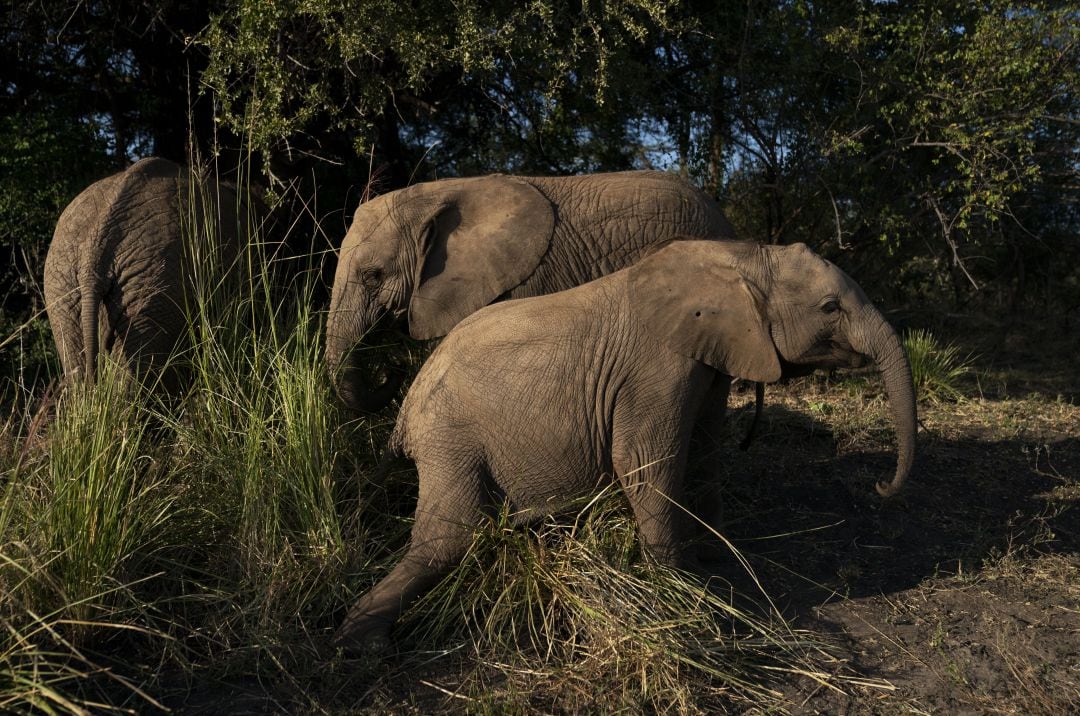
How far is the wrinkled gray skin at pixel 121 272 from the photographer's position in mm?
6309

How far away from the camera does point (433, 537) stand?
4332 millimetres

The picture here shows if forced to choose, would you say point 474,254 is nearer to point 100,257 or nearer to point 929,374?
point 100,257

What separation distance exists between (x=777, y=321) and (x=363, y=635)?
2.09 m

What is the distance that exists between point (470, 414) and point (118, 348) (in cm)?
296

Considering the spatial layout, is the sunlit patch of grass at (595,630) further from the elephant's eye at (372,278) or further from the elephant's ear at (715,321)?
the elephant's eye at (372,278)

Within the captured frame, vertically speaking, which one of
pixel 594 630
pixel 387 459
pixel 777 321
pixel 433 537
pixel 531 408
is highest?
pixel 777 321

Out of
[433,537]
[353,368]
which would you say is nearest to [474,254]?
[353,368]

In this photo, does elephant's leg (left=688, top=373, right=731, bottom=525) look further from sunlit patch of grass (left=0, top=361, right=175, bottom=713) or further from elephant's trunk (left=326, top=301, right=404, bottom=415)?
sunlit patch of grass (left=0, top=361, right=175, bottom=713)

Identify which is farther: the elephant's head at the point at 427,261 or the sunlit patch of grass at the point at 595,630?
the elephant's head at the point at 427,261

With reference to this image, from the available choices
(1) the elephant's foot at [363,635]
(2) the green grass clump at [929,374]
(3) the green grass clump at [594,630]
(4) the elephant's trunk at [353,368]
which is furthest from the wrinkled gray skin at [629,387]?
(2) the green grass clump at [929,374]

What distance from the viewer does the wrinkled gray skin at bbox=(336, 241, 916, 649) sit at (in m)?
4.36

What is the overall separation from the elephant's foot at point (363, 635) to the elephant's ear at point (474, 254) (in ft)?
6.44

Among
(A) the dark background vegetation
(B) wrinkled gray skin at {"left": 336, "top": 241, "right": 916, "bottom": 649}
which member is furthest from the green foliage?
(B) wrinkled gray skin at {"left": 336, "top": 241, "right": 916, "bottom": 649}

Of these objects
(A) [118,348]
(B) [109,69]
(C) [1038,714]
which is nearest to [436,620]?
(C) [1038,714]
